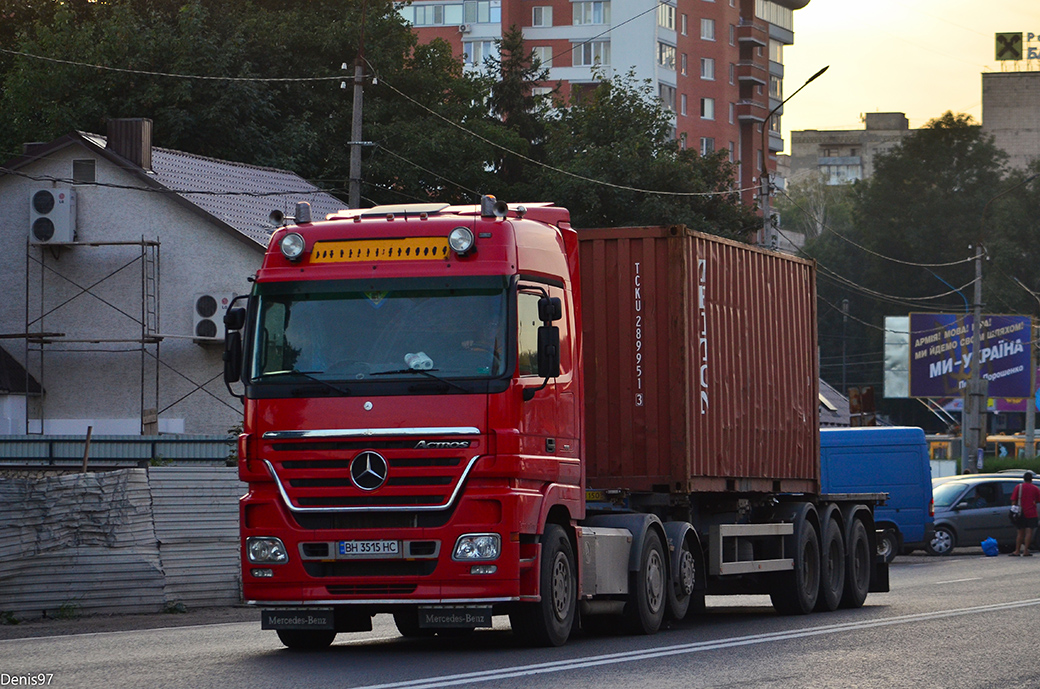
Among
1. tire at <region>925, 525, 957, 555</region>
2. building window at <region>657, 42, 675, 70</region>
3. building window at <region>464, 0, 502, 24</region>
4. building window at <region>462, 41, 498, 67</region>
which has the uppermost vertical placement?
building window at <region>464, 0, 502, 24</region>

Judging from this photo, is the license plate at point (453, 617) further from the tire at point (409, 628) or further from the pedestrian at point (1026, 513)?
the pedestrian at point (1026, 513)

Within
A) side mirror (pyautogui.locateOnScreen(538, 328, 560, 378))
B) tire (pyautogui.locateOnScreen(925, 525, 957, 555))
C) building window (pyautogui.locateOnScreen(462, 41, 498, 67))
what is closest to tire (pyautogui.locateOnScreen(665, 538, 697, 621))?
side mirror (pyautogui.locateOnScreen(538, 328, 560, 378))

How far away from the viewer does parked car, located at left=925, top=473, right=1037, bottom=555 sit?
1341 inches

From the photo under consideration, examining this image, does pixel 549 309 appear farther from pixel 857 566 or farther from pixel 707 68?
pixel 707 68

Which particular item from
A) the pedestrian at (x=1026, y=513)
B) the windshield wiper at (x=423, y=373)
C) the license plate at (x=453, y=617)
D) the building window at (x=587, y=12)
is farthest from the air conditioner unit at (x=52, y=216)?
the building window at (x=587, y=12)

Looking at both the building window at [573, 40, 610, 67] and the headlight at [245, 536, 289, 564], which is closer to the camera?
the headlight at [245, 536, 289, 564]

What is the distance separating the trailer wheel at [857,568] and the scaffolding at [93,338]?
19.5 meters

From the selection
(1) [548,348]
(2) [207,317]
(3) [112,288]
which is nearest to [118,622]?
(1) [548,348]

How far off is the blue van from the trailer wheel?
37.2ft

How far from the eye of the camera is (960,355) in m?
55.9

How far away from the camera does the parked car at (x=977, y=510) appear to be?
34.1 metres

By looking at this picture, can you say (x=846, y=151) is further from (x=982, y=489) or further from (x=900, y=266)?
(x=982, y=489)

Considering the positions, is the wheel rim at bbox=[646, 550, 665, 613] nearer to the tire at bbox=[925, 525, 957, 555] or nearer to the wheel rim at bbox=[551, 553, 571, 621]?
the wheel rim at bbox=[551, 553, 571, 621]

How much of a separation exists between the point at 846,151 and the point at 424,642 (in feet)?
490
